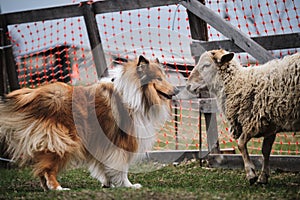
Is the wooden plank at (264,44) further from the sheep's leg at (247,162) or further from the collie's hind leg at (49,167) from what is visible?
the collie's hind leg at (49,167)

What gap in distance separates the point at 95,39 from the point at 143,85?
2.36m

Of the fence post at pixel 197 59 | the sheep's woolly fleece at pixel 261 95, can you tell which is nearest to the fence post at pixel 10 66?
the fence post at pixel 197 59

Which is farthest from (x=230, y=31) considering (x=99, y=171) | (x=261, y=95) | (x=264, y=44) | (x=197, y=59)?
(x=99, y=171)

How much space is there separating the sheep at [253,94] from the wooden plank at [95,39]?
2341 mm

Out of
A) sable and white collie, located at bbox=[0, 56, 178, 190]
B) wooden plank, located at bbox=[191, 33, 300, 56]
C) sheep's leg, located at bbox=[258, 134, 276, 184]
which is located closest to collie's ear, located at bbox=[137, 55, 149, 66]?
sable and white collie, located at bbox=[0, 56, 178, 190]

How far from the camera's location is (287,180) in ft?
19.4

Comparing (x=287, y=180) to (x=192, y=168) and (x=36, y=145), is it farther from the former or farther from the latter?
(x=36, y=145)

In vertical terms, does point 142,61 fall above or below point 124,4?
below

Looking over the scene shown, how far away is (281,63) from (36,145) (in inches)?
122

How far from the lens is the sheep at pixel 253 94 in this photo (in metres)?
5.23

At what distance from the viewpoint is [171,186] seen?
19.6 ft

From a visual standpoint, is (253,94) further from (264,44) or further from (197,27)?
(197,27)

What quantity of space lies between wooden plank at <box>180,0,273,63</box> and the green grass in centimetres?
168

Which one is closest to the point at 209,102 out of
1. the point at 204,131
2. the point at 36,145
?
the point at 204,131
